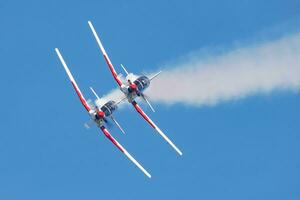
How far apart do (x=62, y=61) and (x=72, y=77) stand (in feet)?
7.39

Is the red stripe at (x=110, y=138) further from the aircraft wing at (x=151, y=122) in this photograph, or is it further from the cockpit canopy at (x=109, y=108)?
the aircraft wing at (x=151, y=122)

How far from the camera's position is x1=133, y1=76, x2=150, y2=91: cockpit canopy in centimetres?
12619

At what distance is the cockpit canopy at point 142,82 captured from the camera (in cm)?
12619

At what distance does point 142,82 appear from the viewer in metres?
126

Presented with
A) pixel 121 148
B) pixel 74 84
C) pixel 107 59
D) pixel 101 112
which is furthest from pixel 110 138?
pixel 107 59

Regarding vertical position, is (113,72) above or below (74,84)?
below

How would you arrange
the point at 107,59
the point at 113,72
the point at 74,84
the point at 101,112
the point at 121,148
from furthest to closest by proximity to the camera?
the point at 107,59 < the point at 74,84 < the point at 121,148 < the point at 113,72 < the point at 101,112

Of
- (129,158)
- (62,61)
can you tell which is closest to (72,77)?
(62,61)

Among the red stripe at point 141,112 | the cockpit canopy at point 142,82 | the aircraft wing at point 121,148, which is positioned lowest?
the aircraft wing at point 121,148

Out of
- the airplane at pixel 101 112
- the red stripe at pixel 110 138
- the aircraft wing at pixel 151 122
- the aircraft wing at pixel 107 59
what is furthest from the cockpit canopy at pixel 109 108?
the aircraft wing at pixel 151 122

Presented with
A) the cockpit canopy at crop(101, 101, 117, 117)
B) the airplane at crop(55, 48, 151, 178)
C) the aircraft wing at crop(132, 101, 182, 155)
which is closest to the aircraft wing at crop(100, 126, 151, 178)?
the airplane at crop(55, 48, 151, 178)

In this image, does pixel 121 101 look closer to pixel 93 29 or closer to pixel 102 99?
pixel 102 99

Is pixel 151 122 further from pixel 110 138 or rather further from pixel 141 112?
pixel 110 138

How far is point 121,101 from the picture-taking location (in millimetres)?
127500
